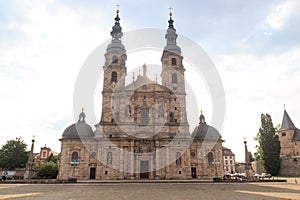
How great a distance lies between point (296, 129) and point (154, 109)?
40729 mm

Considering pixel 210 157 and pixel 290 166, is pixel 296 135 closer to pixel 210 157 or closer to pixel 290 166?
pixel 290 166

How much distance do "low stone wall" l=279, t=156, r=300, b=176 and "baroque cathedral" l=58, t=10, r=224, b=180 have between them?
57.4ft

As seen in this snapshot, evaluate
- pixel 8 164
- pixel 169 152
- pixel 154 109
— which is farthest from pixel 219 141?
pixel 8 164

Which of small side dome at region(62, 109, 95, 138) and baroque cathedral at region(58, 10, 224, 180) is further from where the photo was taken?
small side dome at region(62, 109, 95, 138)

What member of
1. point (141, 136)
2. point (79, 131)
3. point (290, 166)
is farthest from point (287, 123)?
point (79, 131)

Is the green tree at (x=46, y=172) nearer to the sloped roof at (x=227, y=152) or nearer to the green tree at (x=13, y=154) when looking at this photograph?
the green tree at (x=13, y=154)

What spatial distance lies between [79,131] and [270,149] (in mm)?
37120

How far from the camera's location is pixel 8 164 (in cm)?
4647

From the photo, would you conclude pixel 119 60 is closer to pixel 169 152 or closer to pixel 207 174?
pixel 169 152

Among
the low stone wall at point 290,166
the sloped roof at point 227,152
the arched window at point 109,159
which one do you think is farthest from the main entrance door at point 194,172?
the sloped roof at point 227,152

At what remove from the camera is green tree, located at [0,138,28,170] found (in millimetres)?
46469

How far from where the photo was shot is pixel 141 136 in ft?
124

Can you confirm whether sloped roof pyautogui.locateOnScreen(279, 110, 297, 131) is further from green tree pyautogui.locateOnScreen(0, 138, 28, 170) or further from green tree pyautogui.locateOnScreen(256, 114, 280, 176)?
green tree pyautogui.locateOnScreen(0, 138, 28, 170)

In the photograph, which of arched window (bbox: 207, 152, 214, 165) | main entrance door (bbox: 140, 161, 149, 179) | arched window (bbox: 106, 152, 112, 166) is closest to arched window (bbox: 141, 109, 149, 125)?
main entrance door (bbox: 140, 161, 149, 179)
